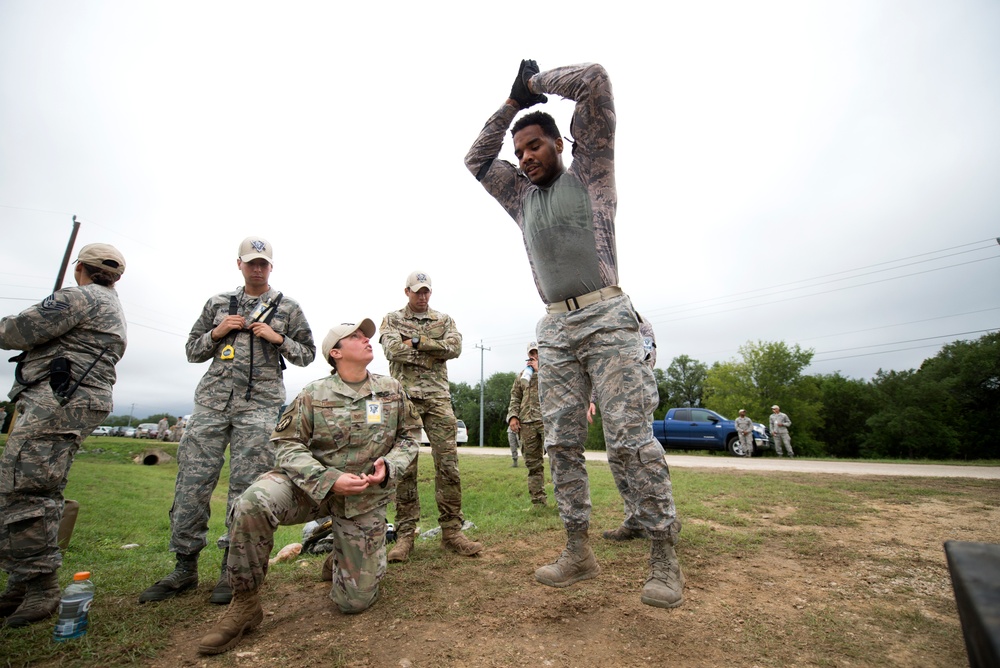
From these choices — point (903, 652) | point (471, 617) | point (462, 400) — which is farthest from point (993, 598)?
point (462, 400)

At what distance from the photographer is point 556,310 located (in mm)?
2984

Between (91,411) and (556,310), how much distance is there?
314 centimetres

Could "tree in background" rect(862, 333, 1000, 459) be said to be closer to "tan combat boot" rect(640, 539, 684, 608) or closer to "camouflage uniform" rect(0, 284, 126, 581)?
"tan combat boot" rect(640, 539, 684, 608)

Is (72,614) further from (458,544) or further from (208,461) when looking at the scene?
(458,544)

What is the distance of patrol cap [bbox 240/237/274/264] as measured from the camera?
368cm

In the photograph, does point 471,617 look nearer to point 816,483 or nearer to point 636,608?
point 636,608

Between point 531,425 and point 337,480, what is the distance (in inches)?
199

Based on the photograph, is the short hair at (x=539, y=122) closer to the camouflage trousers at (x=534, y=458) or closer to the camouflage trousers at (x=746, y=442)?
the camouflage trousers at (x=534, y=458)

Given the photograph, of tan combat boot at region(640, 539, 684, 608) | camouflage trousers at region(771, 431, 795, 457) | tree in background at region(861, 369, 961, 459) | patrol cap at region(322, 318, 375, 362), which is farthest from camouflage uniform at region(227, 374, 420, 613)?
tree in background at region(861, 369, 961, 459)

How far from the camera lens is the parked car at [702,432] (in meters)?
18.4

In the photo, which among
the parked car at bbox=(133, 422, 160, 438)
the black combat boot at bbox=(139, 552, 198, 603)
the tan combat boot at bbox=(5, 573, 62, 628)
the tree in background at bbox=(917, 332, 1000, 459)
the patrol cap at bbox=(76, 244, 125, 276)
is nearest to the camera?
the tan combat boot at bbox=(5, 573, 62, 628)

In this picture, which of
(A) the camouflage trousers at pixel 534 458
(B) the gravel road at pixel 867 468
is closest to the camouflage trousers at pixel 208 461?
(A) the camouflage trousers at pixel 534 458

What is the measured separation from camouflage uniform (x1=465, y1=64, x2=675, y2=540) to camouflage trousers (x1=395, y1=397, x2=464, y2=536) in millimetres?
1395

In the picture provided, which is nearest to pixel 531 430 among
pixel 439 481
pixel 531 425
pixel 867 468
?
pixel 531 425
